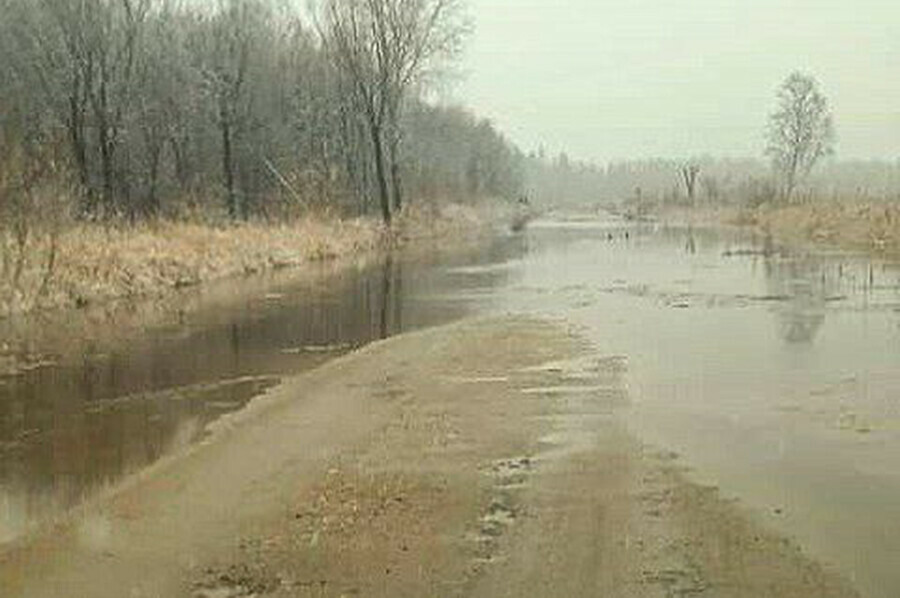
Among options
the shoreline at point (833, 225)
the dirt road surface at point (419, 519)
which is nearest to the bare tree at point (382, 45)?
the shoreline at point (833, 225)

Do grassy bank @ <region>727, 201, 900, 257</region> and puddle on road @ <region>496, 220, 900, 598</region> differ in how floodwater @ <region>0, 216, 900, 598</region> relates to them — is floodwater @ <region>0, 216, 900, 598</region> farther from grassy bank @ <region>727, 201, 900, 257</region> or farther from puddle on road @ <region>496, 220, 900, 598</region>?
grassy bank @ <region>727, 201, 900, 257</region>

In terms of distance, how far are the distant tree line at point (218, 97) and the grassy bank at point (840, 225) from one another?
63.1ft

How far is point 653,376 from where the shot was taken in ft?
47.8

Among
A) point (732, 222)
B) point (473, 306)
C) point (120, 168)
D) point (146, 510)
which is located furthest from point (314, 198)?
point (146, 510)

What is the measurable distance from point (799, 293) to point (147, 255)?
1582 cm

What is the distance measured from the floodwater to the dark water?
0.13ft

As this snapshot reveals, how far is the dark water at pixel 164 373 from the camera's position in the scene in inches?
411

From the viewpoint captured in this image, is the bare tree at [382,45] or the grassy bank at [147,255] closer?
the grassy bank at [147,255]

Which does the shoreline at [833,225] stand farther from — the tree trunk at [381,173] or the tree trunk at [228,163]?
the tree trunk at [228,163]

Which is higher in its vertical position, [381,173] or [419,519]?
[381,173]

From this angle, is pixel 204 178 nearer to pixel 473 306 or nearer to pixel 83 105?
pixel 83 105

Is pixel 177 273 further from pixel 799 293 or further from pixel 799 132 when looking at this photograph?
pixel 799 132

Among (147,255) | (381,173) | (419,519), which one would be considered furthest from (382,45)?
(419,519)

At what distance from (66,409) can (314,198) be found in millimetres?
37085
